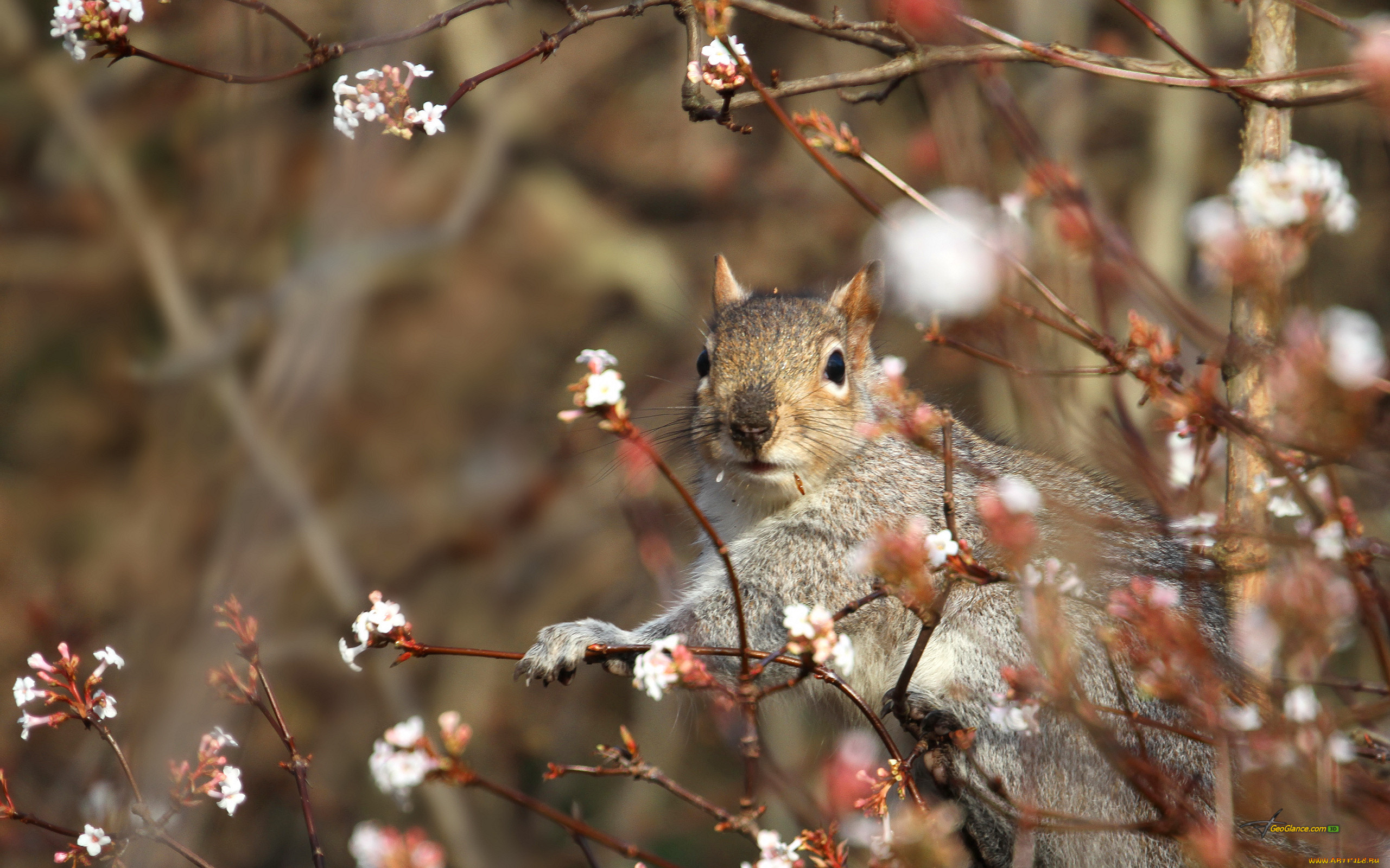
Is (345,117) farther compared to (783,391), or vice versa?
(783,391)

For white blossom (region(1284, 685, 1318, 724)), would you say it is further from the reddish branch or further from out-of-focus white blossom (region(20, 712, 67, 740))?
out-of-focus white blossom (region(20, 712, 67, 740))

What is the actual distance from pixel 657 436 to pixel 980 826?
185 centimetres

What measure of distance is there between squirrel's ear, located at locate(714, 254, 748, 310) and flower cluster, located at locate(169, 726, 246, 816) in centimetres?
248

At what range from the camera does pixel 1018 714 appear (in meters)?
2.29

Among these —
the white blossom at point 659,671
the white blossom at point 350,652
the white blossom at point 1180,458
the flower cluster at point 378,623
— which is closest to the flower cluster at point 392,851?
the white blossom at point 659,671

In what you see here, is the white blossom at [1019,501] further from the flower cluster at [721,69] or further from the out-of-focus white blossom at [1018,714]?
the flower cluster at [721,69]

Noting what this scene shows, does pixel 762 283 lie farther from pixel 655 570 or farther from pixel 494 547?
pixel 655 570

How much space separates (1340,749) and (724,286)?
121 inches

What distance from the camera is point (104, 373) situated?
10.0m

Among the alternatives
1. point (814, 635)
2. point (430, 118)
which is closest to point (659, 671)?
point (814, 635)

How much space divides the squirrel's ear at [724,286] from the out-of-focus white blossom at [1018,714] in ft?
7.91

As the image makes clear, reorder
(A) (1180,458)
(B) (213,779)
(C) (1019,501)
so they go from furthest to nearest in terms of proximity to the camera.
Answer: (A) (1180,458) → (B) (213,779) → (C) (1019,501)

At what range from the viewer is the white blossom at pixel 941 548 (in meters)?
2.13

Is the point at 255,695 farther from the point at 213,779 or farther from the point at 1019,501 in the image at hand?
the point at 1019,501
